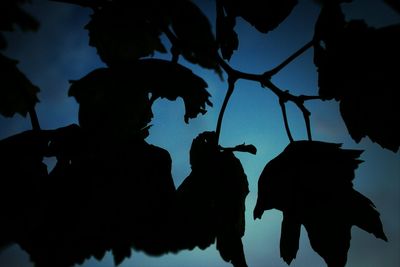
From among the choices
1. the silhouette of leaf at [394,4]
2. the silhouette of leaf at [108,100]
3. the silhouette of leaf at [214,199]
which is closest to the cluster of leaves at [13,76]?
the silhouette of leaf at [108,100]

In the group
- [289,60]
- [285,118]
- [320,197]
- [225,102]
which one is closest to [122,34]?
[225,102]

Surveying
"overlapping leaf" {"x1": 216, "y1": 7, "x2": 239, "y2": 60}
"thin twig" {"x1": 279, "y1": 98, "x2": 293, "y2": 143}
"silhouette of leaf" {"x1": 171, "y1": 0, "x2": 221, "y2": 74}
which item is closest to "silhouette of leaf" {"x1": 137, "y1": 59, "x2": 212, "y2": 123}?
"silhouette of leaf" {"x1": 171, "y1": 0, "x2": 221, "y2": 74}

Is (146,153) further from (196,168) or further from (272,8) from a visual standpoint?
(272,8)

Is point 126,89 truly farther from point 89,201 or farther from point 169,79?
point 89,201

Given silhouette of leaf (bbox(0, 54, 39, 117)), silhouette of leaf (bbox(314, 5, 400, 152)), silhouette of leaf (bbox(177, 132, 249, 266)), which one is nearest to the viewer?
silhouette of leaf (bbox(0, 54, 39, 117))

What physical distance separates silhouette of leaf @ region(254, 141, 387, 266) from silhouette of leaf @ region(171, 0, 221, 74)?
50 centimetres

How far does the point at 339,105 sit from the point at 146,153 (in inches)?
23.4

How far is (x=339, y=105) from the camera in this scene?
1.02m

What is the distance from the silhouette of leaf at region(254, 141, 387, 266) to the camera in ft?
3.41

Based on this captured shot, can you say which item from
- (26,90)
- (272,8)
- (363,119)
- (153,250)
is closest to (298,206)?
(363,119)

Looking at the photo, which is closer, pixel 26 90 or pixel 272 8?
pixel 26 90

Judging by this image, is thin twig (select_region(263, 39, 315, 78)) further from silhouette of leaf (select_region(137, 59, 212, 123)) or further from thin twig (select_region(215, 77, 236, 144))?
silhouette of leaf (select_region(137, 59, 212, 123))

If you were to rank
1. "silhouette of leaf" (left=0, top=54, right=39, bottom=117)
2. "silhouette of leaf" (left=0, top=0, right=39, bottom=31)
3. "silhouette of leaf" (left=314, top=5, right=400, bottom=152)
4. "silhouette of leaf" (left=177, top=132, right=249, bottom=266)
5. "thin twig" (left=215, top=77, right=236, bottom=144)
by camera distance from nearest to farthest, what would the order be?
1. "silhouette of leaf" (left=0, top=0, right=39, bottom=31)
2. "silhouette of leaf" (left=0, top=54, right=39, bottom=117)
3. "silhouette of leaf" (left=314, top=5, right=400, bottom=152)
4. "silhouette of leaf" (left=177, top=132, right=249, bottom=266)
5. "thin twig" (left=215, top=77, right=236, bottom=144)

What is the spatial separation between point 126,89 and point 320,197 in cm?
68
